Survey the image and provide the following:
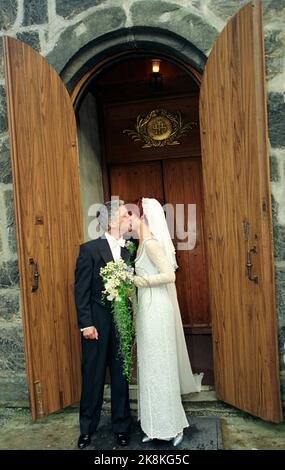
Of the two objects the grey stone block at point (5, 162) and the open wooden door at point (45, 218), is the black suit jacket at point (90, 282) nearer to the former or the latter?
the open wooden door at point (45, 218)

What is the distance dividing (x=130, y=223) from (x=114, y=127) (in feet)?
8.49

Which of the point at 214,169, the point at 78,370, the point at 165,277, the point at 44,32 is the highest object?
the point at 44,32

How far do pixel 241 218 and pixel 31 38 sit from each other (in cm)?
222

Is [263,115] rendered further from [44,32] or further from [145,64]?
[145,64]

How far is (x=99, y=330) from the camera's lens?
3.06m

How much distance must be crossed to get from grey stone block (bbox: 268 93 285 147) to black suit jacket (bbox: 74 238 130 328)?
145cm

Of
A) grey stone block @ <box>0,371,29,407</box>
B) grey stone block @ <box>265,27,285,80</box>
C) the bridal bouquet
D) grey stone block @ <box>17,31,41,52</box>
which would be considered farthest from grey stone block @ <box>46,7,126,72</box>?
grey stone block @ <box>0,371,29,407</box>

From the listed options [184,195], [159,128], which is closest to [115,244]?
[184,195]

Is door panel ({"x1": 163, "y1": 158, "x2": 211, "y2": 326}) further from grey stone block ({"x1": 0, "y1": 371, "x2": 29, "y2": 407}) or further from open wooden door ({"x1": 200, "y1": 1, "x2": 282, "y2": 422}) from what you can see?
grey stone block ({"x1": 0, "y1": 371, "x2": 29, "y2": 407})

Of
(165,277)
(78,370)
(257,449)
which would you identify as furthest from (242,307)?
(78,370)

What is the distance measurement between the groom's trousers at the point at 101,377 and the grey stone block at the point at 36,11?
2354 mm

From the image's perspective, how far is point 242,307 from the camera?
3.24 meters

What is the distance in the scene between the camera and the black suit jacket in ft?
9.83

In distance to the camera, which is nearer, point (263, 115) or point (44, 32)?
point (263, 115)
